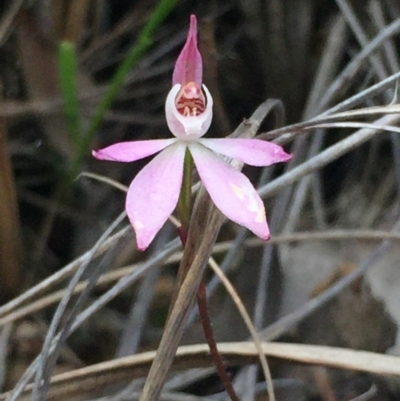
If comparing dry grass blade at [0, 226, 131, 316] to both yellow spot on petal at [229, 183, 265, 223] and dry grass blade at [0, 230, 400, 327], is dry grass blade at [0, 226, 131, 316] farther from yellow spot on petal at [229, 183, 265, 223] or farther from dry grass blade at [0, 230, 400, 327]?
yellow spot on petal at [229, 183, 265, 223]

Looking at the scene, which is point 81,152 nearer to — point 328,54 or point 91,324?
point 91,324

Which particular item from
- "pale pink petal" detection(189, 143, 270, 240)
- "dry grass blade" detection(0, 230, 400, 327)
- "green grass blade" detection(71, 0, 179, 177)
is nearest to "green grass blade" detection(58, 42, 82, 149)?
"green grass blade" detection(71, 0, 179, 177)

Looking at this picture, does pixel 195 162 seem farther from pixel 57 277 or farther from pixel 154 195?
pixel 57 277

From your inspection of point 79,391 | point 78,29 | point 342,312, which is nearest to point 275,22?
point 78,29

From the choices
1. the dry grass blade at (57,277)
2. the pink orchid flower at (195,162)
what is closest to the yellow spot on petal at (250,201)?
the pink orchid flower at (195,162)

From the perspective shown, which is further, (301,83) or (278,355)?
(301,83)

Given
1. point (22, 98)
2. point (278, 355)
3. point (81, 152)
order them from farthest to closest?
1. point (22, 98)
2. point (81, 152)
3. point (278, 355)

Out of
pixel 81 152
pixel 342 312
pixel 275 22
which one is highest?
pixel 275 22
